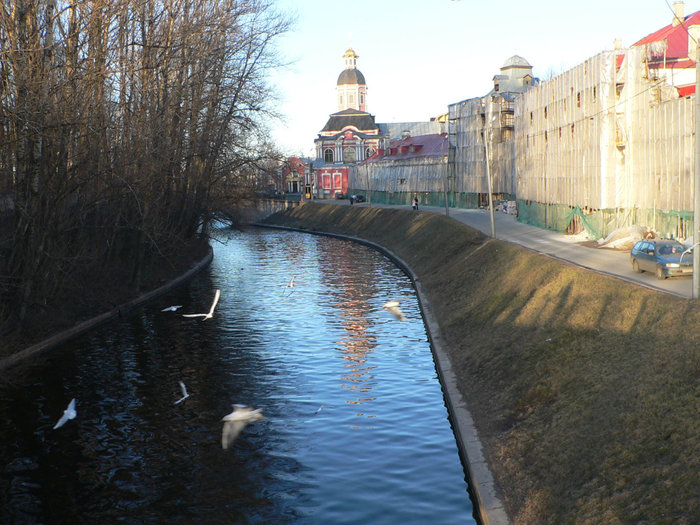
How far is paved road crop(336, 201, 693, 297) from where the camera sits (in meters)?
24.1

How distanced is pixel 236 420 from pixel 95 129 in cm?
1228

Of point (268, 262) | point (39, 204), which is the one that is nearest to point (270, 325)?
point (39, 204)

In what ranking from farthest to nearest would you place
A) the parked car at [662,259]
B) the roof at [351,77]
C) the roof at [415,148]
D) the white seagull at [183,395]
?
the roof at [351,77], the roof at [415,148], the parked car at [662,259], the white seagull at [183,395]

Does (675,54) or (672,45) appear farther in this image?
(672,45)

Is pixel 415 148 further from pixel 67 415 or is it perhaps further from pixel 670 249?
pixel 67 415

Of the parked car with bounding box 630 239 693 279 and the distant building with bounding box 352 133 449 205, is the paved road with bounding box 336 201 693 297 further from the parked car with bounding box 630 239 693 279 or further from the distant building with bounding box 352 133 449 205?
the distant building with bounding box 352 133 449 205

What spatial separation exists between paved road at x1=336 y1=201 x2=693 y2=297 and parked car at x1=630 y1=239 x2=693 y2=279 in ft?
0.83

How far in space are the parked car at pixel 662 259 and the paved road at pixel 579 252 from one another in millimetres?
253

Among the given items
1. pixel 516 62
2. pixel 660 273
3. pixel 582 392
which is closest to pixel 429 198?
pixel 516 62

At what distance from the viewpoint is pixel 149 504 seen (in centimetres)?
1444

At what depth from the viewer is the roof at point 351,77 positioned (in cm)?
15625

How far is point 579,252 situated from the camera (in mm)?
35594

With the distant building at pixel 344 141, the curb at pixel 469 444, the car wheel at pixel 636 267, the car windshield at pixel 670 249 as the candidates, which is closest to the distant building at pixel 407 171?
the distant building at pixel 344 141

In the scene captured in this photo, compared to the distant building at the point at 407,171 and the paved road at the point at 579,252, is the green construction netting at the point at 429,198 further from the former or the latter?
the paved road at the point at 579,252
